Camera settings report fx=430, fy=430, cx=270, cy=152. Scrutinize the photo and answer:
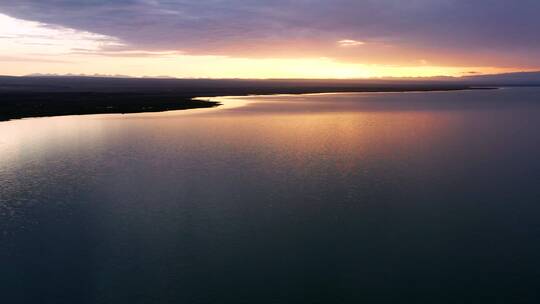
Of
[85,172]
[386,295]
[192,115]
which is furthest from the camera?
[192,115]

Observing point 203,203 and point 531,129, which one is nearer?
point 203,203

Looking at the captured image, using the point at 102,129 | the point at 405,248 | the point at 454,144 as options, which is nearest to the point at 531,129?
the point at 454,144

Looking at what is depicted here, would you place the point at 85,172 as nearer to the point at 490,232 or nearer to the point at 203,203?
the point at 203,203

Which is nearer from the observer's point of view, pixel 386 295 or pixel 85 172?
pixel 386 295

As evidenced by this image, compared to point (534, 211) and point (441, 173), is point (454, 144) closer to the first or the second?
point (441, 173)

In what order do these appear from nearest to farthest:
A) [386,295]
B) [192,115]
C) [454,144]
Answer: [386,295] → [454,144] → [192,115]

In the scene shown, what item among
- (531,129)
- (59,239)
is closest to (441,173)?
(59,239)

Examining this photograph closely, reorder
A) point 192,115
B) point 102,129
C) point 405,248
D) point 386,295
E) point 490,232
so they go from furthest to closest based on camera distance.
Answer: point 192,115 < point 102,129 < point 490,232 < point 405,248 < point 386,295
